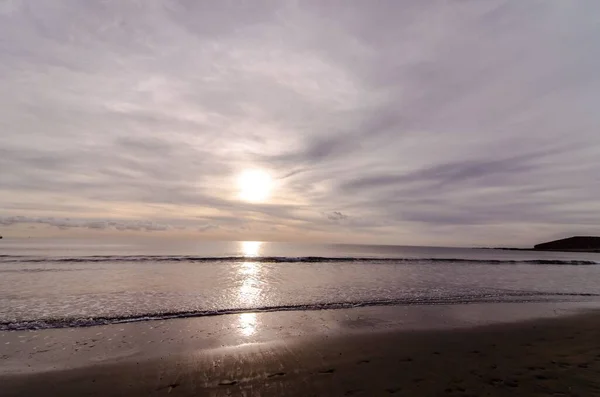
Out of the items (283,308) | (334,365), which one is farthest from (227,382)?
(283,308)

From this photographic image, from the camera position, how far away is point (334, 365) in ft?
31.5

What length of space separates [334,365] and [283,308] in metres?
9.19

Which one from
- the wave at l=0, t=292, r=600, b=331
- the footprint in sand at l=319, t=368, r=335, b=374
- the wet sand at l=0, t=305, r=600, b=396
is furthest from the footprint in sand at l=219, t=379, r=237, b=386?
the wave at l=0, t=292, r=600, b=331

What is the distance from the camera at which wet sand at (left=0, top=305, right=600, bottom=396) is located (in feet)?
26.3

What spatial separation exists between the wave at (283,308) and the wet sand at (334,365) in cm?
115

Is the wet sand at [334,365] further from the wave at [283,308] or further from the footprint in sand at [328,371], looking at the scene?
the wave at [283,308]

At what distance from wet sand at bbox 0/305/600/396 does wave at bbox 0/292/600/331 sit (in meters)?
1.15

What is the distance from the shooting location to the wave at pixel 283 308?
47.3 ft

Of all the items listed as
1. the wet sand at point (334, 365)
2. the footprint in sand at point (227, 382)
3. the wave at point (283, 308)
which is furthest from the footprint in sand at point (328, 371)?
the wave at point (283, 308)

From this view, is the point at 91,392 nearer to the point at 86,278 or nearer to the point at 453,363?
the point at 453,363

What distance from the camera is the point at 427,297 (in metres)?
22.9

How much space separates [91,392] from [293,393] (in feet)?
16.8

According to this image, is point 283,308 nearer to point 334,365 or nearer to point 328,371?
point 334,365

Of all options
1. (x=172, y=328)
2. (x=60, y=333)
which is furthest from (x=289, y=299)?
(x=60, y=333)
